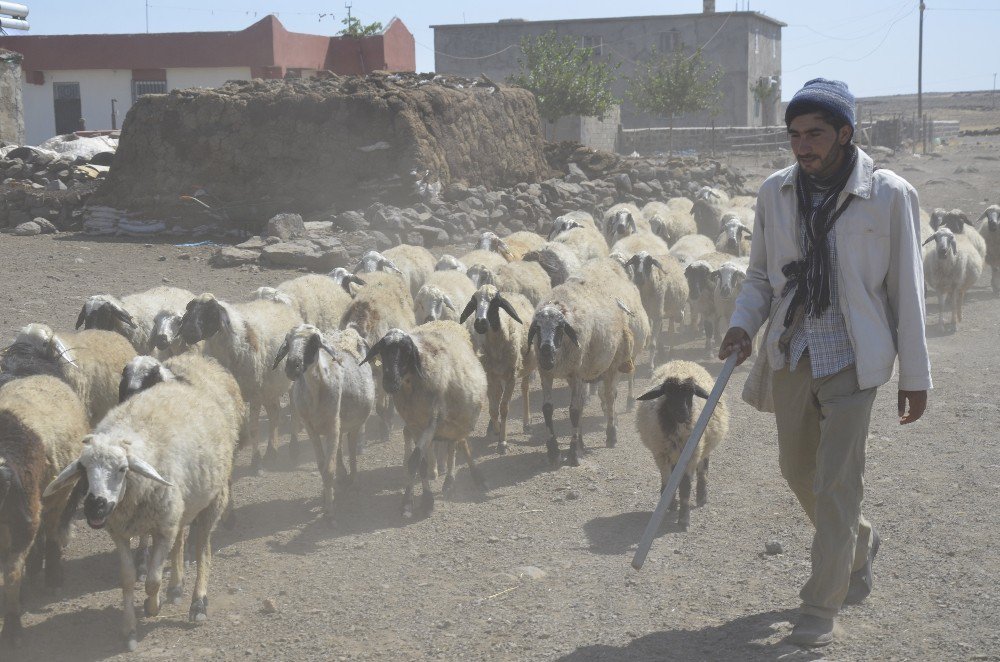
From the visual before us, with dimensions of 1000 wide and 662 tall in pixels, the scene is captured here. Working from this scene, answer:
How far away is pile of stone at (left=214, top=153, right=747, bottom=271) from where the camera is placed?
1691 centimetres

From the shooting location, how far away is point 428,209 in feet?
63.9

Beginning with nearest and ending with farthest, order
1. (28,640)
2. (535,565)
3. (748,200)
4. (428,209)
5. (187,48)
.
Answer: (28,640) → (535,565) → (428,209) → (748,200) → (187,48)

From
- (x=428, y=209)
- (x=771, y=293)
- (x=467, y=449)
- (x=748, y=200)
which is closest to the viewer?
(x=771, y=293)

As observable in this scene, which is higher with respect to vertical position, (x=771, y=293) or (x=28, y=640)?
(x=771, y=293)

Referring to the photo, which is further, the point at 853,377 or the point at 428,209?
the point at 428,209

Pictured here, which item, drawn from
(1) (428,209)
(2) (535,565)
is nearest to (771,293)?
(2) (535,565)

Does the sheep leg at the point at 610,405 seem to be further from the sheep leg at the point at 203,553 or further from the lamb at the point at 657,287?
the sheep leg at the point at 203,553

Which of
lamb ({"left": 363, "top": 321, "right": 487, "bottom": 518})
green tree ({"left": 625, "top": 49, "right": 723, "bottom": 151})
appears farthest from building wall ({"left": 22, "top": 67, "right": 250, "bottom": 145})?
lamb ({"left": 363, "top": 321, "right": 487, "bottom": 518})

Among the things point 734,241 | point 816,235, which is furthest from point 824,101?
point 734,241

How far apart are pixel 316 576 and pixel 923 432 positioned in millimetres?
5388

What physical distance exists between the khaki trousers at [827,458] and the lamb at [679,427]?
7.25ft

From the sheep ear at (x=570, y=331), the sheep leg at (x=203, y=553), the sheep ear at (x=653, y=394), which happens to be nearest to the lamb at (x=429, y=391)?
the sheep ear at (x=570, y=331)

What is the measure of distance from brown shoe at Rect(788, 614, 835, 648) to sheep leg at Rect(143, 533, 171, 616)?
3.37m

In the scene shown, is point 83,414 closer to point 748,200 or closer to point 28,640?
point 28,640
